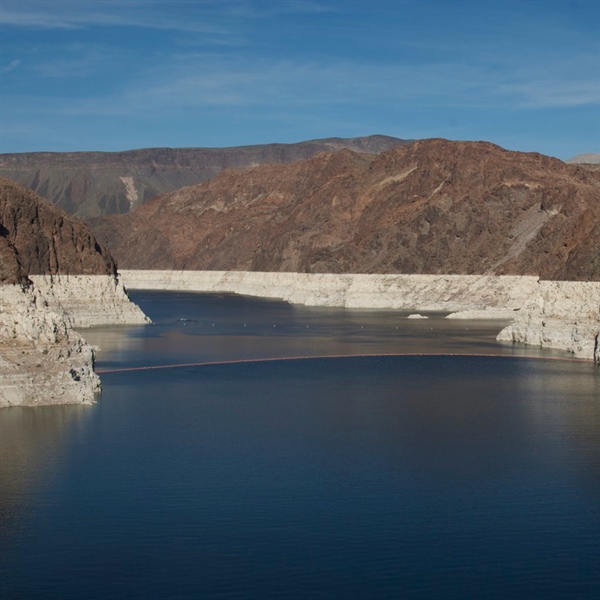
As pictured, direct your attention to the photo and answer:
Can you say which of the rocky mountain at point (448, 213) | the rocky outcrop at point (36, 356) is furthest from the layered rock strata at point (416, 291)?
the rocky outcrop at point (36, 356)

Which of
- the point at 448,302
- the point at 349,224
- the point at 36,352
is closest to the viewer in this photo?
the point at 36,352

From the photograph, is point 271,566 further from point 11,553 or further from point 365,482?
point 365,482

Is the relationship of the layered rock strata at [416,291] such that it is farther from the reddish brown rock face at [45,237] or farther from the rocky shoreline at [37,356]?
the rocky shoreline at [37,356]

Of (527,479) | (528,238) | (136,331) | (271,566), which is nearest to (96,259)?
(136,331)

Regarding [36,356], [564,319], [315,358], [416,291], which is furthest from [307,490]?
[416,291]

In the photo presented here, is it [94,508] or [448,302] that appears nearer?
[94,508]

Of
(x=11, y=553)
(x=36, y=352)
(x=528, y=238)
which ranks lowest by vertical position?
(x=11, y=553)

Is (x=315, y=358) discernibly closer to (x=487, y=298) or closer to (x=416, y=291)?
(x=487, y=298)
